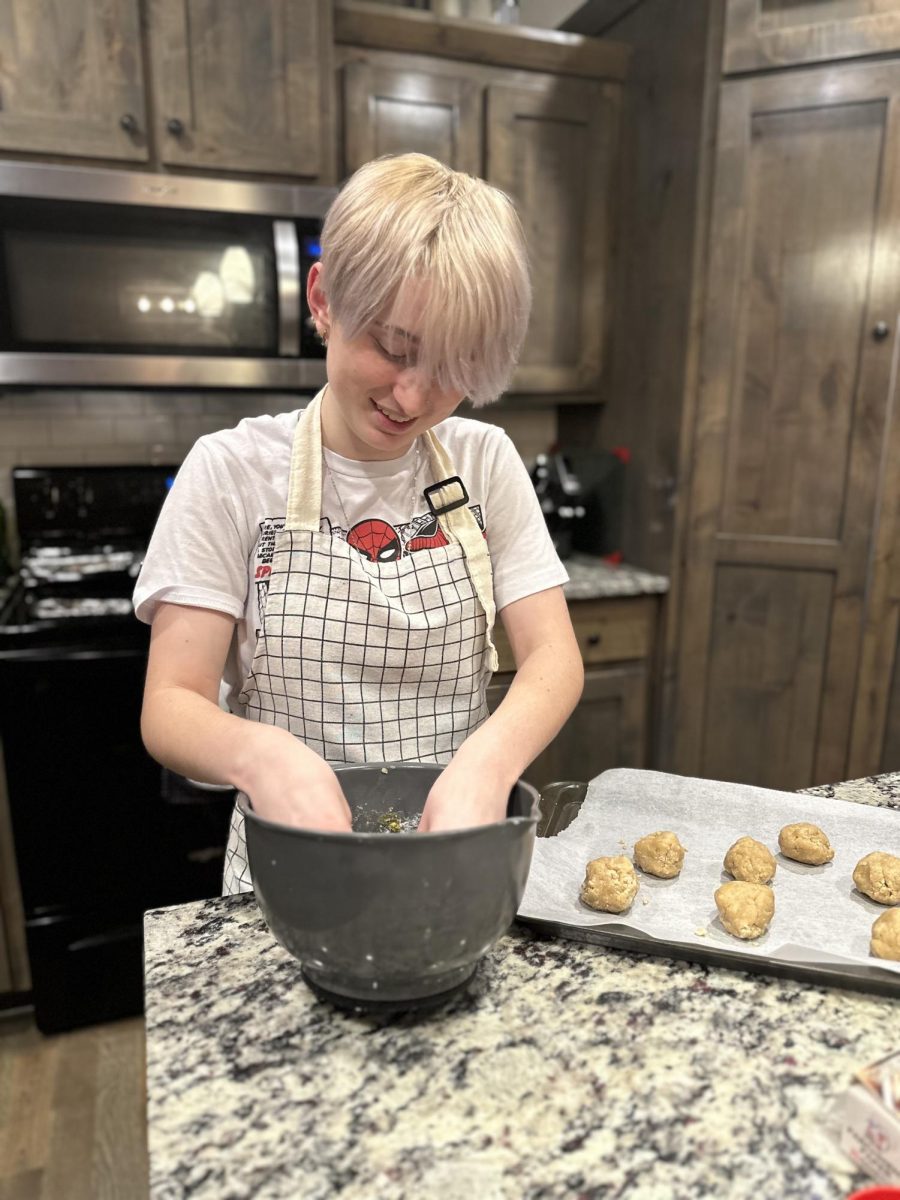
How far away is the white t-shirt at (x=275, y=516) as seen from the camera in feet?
2.93

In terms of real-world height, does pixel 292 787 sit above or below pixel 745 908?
above

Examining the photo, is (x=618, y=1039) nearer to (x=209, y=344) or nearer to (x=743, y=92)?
(x=209, y=344)

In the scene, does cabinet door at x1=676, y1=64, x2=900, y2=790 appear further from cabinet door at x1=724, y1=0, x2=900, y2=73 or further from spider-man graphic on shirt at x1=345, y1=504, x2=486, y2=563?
spider-man graphic on shirt at x1=345, y1=504, x2=486, y2=563

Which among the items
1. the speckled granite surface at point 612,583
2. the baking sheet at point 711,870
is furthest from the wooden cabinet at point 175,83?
the baking sheet at point 711,870

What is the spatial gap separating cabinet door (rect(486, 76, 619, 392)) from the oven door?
64 centimetres

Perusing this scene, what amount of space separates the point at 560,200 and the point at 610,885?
6.78 ft

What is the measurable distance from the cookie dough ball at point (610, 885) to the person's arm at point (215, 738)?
275 millimetres

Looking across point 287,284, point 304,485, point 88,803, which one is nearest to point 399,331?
point 304,485

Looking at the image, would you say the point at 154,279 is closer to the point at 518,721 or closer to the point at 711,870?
the point at 518,721

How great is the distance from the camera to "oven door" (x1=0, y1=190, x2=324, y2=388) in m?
1.83

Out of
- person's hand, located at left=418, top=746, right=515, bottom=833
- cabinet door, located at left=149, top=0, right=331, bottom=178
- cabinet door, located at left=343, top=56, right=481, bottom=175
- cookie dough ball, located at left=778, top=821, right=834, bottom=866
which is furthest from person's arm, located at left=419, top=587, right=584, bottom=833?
cabinet door, located at left=343, top=56, right=481, bottom=175

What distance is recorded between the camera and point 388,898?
0.56m

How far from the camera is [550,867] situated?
85 centimetres

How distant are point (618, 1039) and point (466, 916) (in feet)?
0.53
